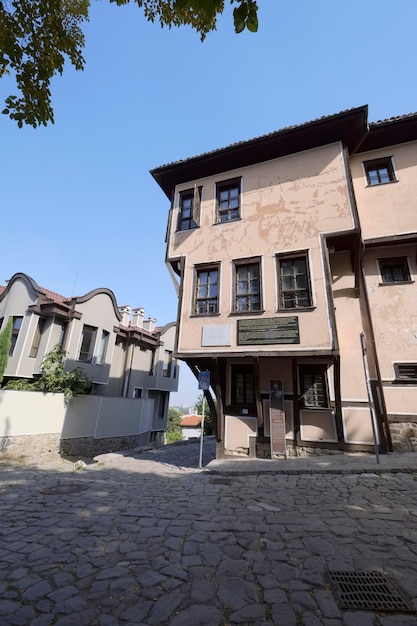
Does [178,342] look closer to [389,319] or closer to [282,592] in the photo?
[389,319]

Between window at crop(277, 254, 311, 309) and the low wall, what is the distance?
1176 cm

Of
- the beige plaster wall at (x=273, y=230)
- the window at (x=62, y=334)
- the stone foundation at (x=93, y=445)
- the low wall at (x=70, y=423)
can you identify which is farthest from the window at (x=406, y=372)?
the window at (x=62, y=334)

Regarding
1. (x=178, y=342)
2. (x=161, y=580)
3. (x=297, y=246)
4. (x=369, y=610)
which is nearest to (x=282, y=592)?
(x=369, y=610)

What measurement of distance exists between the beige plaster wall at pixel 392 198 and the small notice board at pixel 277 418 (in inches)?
242

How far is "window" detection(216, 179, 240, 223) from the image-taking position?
11.3m

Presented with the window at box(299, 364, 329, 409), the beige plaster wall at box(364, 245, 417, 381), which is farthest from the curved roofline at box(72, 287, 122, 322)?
the beige plaster wall at box(364, 245, 417, 381)

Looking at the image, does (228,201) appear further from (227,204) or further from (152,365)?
(152,365)

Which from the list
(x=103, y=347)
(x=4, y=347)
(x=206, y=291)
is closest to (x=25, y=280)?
(x=4, y=347)

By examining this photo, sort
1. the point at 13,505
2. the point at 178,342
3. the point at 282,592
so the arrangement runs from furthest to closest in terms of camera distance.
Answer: the point at 178,342, the point at 13,505, the point at 282,592

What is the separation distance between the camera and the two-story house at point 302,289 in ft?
29.7

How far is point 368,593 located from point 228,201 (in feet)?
37.1

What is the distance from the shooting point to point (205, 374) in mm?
9461

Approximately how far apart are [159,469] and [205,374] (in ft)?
10.3

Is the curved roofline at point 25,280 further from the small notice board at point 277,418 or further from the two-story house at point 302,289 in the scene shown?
the small notice board at point 277,418
